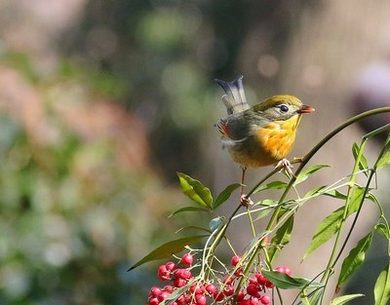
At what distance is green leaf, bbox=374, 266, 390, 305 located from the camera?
100 cm

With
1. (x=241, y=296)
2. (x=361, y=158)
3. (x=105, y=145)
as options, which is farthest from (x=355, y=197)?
(x=105, y=145)

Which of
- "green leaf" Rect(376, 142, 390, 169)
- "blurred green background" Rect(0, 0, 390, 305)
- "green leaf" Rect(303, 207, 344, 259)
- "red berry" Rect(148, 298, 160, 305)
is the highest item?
"green leaf" Rect(376, 142, 390, 169)

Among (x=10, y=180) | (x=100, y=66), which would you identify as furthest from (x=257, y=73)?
(x=100, y=66)

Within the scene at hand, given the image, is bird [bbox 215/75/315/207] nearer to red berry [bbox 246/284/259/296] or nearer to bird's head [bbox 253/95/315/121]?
bird's head [bbox 253/95/315/121]

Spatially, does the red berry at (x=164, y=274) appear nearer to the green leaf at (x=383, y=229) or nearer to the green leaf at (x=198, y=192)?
the green leaf at (x=198, y=192)

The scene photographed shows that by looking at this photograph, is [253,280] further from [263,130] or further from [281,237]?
[263,130]

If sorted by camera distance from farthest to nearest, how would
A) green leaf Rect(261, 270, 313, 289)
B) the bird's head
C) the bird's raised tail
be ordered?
the bird's raised tail
the bird's head
green leaf Rect(261, 270, 313, 289)

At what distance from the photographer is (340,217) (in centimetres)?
105

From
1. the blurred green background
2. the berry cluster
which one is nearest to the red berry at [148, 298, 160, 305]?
the berry cluster

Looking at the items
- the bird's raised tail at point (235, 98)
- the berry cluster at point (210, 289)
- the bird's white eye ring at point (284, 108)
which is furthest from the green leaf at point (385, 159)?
the bird's raised tail at point (235, 98)

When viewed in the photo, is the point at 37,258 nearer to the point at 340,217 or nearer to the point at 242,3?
the point at 340,217

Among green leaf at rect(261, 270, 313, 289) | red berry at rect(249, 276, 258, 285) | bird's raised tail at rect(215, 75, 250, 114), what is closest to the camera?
green leaf at rect(261, 270, 313, 289)

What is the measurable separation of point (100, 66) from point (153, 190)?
17.3ft

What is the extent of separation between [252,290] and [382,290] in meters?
0.13
